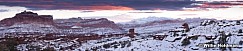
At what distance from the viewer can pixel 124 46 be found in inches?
2263

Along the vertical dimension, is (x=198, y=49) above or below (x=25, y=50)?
above

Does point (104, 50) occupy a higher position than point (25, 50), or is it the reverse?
point (104, 50)

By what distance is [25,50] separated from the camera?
8262 cm

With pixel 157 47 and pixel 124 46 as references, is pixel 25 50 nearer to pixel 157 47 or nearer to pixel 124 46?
pixel 124 46

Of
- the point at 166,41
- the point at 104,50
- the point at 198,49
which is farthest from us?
the point at 104,50

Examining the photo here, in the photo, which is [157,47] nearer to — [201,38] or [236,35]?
[201,38]

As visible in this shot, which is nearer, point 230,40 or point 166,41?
point 230,40

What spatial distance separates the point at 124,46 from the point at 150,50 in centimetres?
586

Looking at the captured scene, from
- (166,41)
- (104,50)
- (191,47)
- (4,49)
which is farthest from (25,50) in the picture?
(191,47)

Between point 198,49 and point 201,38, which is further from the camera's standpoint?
point 201,38

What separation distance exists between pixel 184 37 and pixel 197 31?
5.19 meters

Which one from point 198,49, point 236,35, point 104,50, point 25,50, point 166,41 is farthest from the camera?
point 25,50

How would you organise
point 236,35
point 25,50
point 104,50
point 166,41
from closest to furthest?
point 236,35 < point 166,41 < point 104,50 < point 25,50

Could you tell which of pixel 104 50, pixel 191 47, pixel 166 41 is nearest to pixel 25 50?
pixel 104 50
